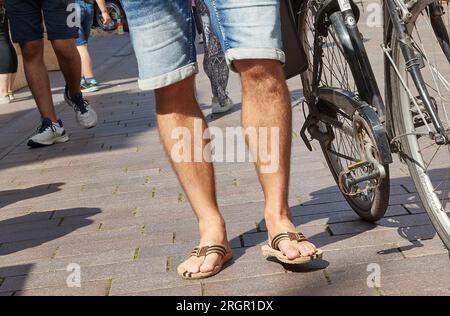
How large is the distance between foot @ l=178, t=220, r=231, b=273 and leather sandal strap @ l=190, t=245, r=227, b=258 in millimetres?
13

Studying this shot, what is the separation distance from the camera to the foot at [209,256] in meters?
2.93

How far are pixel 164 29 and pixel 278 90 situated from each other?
1.46 feet

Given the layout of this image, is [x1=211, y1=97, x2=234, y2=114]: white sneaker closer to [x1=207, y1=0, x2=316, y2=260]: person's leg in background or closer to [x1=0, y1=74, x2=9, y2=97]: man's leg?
[x1=0, y1=74, x2=9, y2=97]: man's leg

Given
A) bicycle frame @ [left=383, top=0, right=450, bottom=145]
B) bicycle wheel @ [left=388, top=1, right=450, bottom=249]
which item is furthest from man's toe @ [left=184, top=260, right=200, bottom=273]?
bicycle frame @ [left=383, top=0, right=450, bottom=145]

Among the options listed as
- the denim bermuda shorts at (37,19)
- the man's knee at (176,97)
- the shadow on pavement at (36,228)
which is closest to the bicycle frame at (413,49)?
the man's knee at (176,97)

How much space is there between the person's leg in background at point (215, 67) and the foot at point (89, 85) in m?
2.68

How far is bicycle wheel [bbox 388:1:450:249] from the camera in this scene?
106 inches

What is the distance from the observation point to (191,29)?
9.85ft

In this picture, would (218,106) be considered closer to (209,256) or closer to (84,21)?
(84,21)

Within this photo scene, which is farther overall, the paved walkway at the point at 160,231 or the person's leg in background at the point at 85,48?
the person's leg in background at the point at 85,48

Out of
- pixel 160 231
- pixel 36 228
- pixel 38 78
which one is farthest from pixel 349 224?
pixel 38 78

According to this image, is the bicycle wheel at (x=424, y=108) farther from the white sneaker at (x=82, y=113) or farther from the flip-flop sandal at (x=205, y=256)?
the white sneaker at (x=82, y=113)

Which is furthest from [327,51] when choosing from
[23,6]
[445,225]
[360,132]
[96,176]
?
[23,6]
